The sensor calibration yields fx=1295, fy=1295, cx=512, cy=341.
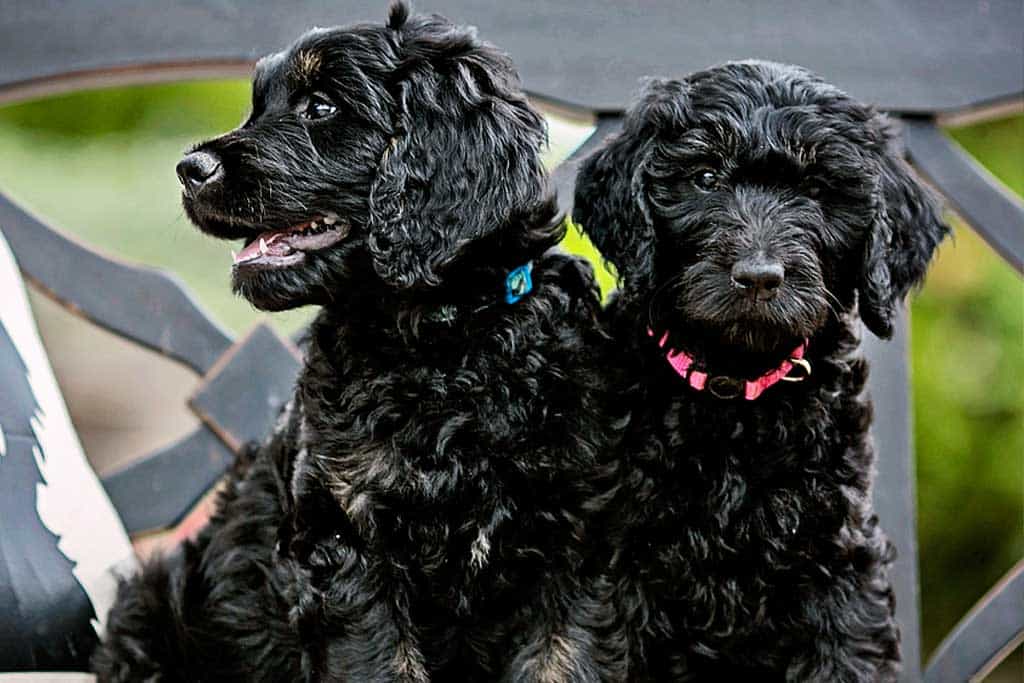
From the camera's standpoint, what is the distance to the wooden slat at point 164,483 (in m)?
3.61

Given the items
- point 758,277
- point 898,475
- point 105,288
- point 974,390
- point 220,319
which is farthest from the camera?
point 974,390

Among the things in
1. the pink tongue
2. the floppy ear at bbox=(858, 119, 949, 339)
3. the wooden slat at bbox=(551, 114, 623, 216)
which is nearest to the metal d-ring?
the floppy ear at bbox=(858, 119, 949, 339)

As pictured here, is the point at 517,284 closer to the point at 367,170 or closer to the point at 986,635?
the point at 367,170

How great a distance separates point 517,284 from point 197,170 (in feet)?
2.36

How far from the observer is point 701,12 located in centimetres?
365

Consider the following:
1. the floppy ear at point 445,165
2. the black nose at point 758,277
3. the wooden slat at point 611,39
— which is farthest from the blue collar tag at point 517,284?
the wooden slat at point 611,39

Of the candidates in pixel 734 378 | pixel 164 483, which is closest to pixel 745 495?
pixel 734 378

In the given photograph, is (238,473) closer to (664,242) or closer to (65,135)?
(664,242)

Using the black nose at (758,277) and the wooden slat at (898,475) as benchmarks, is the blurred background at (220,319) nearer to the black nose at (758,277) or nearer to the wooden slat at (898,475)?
the wooden slat at (898,475)

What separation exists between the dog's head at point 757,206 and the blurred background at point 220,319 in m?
2.23

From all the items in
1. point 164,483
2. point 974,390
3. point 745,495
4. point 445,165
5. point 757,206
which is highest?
point 445,165

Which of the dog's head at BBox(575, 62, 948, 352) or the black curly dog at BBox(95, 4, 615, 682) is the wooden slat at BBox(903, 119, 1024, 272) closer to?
the dog's head at BBox(575, 62, 948, 352)

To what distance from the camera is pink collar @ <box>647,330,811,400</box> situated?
9.41ft

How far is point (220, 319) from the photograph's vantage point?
17.4 feet
